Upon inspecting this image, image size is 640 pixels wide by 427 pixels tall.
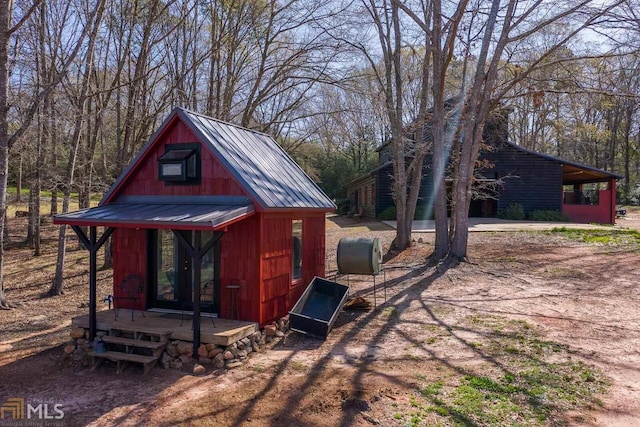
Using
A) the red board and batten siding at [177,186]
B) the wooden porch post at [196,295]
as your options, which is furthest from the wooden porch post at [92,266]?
the wooden porch post at [196,295]

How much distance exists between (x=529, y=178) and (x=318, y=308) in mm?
21351

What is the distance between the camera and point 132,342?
703 centimetres

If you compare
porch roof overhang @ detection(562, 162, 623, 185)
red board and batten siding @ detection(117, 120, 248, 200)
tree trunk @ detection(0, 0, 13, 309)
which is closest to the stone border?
red board and batten siding @ detection(117, 120, 248, 200)

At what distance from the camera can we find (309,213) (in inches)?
366

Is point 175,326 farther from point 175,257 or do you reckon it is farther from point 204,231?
point 204,231

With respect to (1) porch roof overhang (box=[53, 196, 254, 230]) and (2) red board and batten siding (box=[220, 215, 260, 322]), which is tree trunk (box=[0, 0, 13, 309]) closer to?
(1) porch roof overhang (box=[53, 196, 254, 230])

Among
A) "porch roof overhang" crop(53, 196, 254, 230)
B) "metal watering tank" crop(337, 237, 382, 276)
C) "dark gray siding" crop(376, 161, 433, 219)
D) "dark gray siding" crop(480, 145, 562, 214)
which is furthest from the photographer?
"dark gray siding" crop(376, 161, 433, 219)

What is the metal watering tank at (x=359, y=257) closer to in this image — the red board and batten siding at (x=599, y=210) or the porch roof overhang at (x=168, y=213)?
the porch roof overhang at (x=168, y=213)

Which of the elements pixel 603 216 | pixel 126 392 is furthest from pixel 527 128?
pixel 126 392

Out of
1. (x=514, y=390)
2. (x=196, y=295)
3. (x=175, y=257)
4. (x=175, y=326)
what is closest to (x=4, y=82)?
(x=175, y=257)

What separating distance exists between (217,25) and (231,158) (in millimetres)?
11833

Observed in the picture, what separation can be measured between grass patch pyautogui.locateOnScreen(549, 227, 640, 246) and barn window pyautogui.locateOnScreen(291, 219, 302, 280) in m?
11.8

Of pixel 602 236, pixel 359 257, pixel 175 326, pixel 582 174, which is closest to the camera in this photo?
pixel 175 326

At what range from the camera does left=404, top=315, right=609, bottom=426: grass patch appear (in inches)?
194
